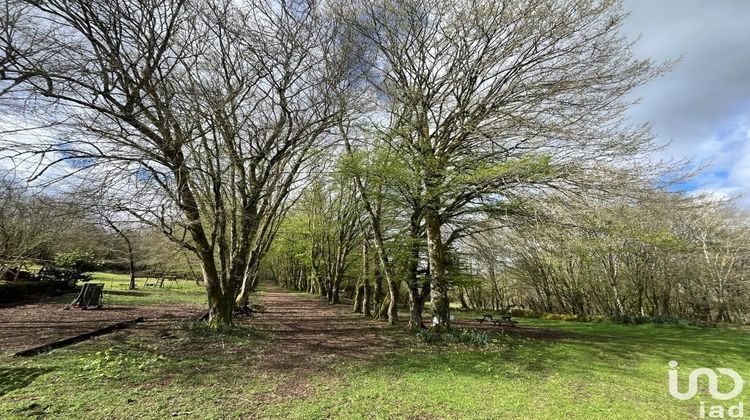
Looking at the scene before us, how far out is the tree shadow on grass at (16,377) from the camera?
182 inches

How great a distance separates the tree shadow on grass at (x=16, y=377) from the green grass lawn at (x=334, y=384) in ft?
0.05

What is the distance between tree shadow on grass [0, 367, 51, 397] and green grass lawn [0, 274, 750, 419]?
0.05ft

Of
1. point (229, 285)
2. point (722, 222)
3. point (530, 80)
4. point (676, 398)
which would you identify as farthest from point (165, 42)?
point (722, 222)

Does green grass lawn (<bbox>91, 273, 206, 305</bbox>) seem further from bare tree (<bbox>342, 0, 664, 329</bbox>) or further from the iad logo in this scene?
the iad logo

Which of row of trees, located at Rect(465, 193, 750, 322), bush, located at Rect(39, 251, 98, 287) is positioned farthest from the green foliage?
bush, located at Rect(39, 251, 98, 287)

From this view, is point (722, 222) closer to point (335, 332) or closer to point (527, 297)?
point (527, 297)

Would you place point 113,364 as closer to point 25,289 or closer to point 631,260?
point 25,289

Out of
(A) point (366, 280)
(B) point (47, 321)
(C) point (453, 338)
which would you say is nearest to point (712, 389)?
(C) point (453, 338)

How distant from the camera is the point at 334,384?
5570mm

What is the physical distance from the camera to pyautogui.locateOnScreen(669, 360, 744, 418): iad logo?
5.05m

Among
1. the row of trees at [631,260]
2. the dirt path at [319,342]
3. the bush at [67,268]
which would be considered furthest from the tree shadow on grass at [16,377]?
the bush at [67,268]

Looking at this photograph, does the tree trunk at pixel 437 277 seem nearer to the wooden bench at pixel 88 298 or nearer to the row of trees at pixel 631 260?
the row of trees at pixel 631 260

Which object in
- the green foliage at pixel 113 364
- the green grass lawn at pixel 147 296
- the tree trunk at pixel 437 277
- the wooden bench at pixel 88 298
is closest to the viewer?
the green foliage at pixel 113 364

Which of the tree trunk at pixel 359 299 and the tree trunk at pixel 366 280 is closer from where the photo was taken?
the tree trunk at pixel 366 280
